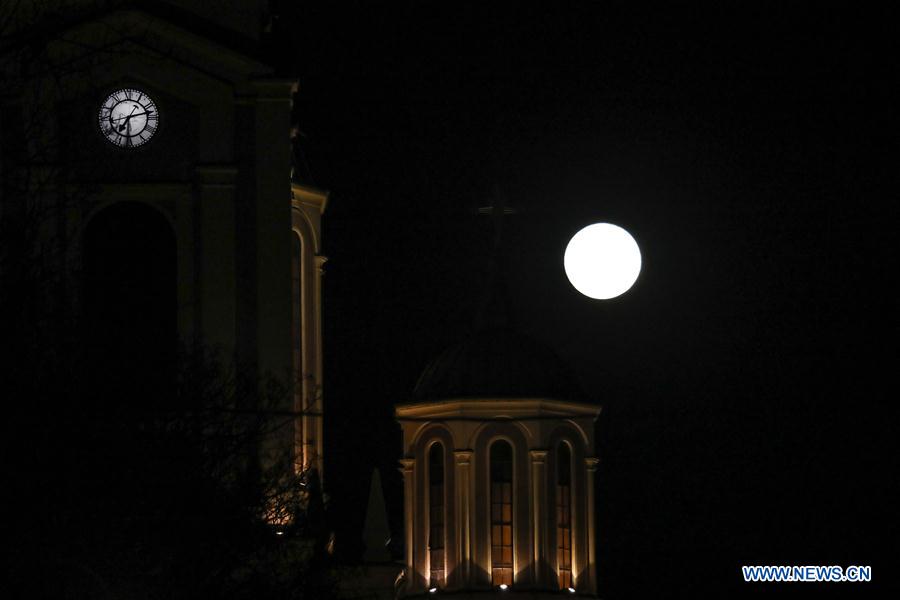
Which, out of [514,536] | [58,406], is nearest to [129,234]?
[58,406]

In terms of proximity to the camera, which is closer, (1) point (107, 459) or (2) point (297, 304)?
(1) point (107, 459)

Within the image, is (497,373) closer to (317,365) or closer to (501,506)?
(501,506)

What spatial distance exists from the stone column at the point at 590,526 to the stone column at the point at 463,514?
267cm

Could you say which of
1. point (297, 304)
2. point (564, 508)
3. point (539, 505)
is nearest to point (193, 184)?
point (297, 304)

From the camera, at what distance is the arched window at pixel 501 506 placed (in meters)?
60.2

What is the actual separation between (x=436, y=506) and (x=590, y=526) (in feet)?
11.8

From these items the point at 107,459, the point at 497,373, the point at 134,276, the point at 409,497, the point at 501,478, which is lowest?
the point at 409,497

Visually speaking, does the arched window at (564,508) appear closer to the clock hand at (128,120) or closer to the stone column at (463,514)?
the stone column at (463,514)

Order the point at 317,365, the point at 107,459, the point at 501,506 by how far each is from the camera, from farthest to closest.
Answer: the point at 501,506 → the point at 317,365 → the point at 107,459

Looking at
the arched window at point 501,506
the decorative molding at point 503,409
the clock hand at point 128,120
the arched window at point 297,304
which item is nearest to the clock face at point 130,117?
the clock hand at point 128,120

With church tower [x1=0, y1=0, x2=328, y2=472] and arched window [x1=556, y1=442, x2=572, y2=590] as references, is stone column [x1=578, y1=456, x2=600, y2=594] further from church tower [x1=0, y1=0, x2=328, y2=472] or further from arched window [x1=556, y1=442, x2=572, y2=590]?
church tower [x1=0, y1=0, x2=328, y2=472]

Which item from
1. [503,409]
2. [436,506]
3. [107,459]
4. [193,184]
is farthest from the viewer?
[436,506]

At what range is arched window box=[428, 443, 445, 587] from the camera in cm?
6062

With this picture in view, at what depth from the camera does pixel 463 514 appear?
6022 cm
